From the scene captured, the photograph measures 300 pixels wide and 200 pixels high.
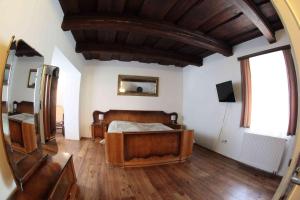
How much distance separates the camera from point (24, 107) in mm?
1164

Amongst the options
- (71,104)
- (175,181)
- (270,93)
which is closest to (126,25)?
(175,181)

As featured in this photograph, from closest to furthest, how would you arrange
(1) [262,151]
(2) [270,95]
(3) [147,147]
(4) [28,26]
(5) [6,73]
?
(5) [6,73] → (4) [28,26] → (1) [262,151] → (2) [270,95] → (3) [147,147]

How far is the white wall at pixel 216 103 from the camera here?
133 inches

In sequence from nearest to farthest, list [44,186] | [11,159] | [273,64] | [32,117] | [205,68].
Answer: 1. [11,159]
2. [44,186]
3. [32,117]
4. [273,64]
5. [205,68]

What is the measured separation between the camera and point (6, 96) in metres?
0.93

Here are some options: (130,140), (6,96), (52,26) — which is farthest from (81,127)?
(6,96)

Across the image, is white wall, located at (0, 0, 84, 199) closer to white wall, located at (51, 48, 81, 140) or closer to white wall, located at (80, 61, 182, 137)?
white wall, located at (51, 48, 81, 140)

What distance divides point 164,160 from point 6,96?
2815mm

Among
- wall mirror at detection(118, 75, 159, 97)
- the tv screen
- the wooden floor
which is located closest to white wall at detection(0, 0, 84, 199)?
the wooden floor

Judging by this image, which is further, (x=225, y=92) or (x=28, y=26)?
(x=225, y=92)

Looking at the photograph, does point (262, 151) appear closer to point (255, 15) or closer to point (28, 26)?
point (255, 15)

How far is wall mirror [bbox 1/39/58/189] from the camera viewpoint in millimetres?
935

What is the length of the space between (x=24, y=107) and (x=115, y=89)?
4.00m

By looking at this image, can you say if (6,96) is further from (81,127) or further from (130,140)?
(81,127)
